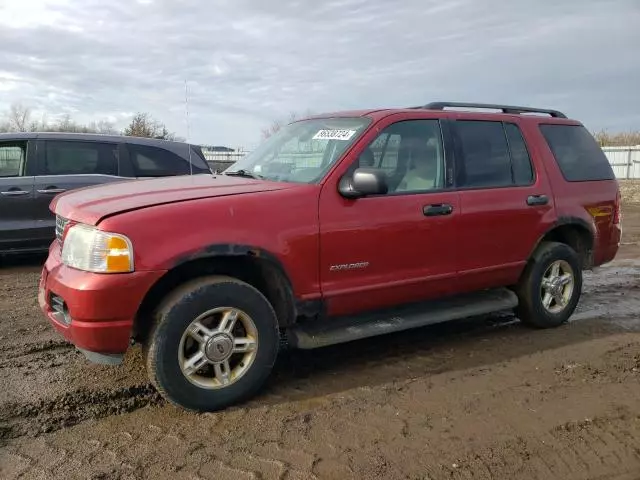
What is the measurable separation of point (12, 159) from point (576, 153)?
23.2 feet

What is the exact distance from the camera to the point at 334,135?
4406mm

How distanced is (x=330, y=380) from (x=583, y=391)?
1.73 meters

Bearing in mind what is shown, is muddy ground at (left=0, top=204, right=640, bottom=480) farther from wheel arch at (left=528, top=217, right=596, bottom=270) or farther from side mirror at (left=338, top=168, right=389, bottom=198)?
side mirror at (left=338, top=168, right=389, bottom=198)

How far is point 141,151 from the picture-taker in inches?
340

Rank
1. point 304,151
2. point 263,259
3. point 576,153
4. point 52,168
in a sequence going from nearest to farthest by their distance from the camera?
point 263,259 → point 304,151 → point 576,153 → point 52,168

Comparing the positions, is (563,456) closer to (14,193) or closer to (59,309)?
(59,309)

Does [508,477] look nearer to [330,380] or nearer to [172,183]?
[330,380]

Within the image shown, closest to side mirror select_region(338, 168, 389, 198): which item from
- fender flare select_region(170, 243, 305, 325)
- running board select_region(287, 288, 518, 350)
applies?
fender flare select_region(170, 243, 305, 325)

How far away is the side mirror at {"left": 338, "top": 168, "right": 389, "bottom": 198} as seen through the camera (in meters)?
3.86

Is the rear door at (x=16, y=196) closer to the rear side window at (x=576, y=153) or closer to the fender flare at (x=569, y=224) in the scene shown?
the fender flare at (x=569, y=224)

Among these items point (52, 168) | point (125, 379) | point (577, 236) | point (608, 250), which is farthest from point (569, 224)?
point (52, 168)

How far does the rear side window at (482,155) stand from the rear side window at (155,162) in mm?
4823

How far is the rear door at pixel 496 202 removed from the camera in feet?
15.5

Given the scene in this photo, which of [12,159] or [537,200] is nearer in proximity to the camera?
[537,200]
